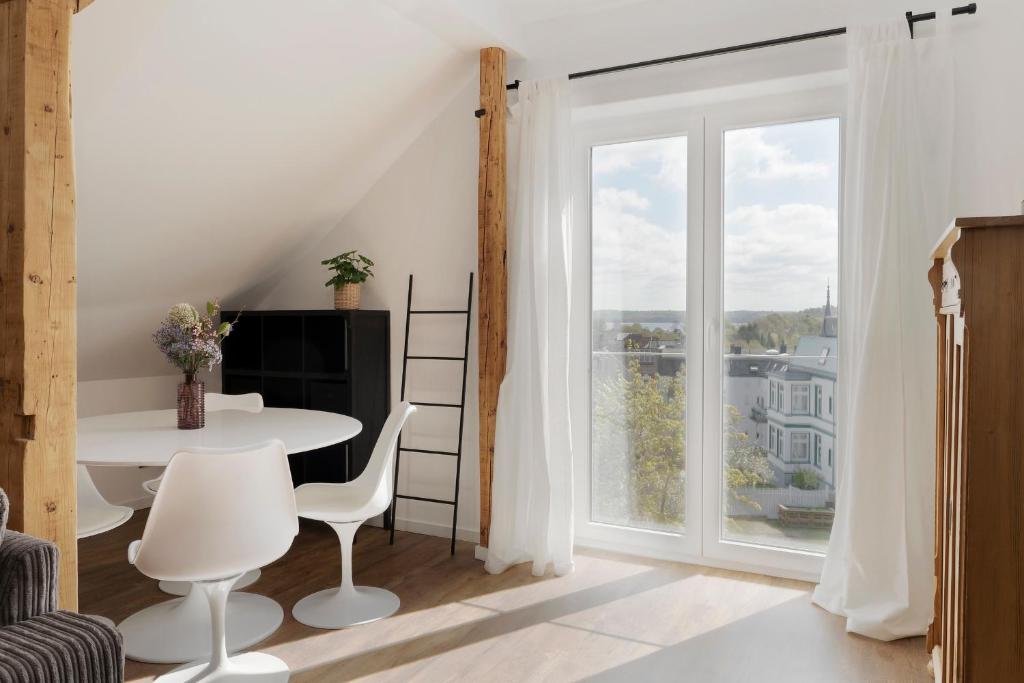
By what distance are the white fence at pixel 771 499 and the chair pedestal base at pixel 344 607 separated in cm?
168

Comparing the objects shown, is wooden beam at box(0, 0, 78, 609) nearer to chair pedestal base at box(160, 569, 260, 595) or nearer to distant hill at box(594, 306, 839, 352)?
chair pedestal base at box(160, 569, 260, 595)

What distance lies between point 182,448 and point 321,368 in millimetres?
1742

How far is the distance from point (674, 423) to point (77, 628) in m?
2.64

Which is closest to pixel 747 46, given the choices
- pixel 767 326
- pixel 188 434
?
pixel 767 326

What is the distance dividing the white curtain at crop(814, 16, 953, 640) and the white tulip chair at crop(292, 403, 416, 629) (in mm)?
1873

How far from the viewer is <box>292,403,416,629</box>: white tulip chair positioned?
9.24ft

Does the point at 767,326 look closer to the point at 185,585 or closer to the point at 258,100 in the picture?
the point at 258,100

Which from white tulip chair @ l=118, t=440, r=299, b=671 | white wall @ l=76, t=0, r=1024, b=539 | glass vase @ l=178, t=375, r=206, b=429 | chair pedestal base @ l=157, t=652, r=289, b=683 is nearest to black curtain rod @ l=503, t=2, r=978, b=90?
white wall @ l=76, t=0, r=1024, b=539

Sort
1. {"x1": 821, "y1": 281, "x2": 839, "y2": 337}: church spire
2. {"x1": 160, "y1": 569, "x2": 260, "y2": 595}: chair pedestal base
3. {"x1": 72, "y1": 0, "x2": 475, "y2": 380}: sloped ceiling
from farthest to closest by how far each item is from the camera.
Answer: {"x1": 821, "y1": 281, "x2": 839, "y2": 337}: church spire
{"x1": 160, "y1": 569, "x2": 260, "y2": 595}: chair pedestal base
{"x1": 72, "y1": 0, "x2": 475, "y2": 380}: sloped ceiling

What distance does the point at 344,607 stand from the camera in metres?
2.91

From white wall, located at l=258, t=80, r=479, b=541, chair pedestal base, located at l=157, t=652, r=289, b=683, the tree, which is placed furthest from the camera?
white wall, located at l=258, t=80, r=479, b=541

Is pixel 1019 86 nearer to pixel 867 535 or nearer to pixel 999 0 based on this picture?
pixel 999 0

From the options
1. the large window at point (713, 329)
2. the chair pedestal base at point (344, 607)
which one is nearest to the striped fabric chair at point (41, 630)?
the chair pedestal base at point (344, 607)

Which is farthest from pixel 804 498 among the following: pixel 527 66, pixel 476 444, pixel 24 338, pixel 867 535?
pixel 24 338
